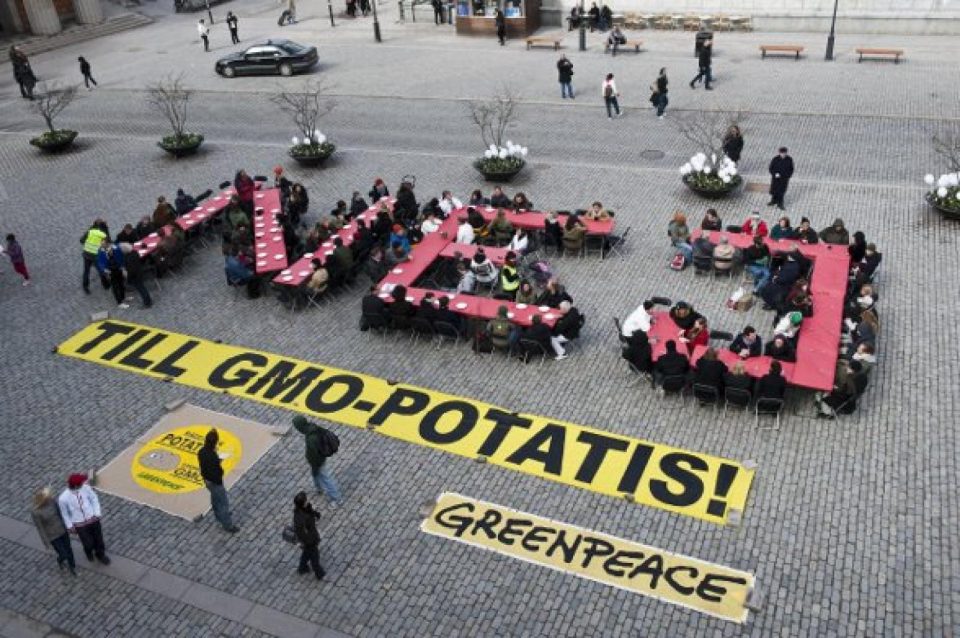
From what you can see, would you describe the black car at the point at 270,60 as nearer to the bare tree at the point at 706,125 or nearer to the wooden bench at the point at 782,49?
the bare tree at the point at 706,125

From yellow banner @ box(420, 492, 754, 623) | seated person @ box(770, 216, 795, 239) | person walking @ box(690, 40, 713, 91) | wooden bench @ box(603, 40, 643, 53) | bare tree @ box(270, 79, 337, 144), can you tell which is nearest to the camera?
yellow banner @ box(420, 492, 754, 623)

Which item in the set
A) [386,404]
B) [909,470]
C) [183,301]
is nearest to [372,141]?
[183,301]

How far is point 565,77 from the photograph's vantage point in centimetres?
2916

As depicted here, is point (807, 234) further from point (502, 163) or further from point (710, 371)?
point (502, 163)

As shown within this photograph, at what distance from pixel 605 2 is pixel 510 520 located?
1279 inches

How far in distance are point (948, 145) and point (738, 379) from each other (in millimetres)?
14240

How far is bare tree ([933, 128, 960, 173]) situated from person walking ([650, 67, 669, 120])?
792cm

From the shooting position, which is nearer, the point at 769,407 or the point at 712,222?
the point at 769,407

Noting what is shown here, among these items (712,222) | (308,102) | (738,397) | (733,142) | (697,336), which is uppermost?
(733,142)

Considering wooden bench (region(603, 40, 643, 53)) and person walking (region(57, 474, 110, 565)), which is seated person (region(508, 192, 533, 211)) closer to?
person walking (region(57, 474, 110, 565))

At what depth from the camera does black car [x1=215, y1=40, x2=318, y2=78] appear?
117 feet

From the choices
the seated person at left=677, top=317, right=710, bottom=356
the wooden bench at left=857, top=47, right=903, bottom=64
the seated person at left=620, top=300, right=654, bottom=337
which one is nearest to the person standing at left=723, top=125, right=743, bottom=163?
the seated person at left=620, top=300, right=654, bottom=337

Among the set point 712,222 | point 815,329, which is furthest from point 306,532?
point 712,222

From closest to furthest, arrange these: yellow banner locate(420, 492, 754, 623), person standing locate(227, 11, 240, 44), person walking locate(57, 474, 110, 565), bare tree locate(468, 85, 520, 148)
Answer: yellow banner locate(420, 492, 754, 623)
person walking locate(57, 474, 110, 565)
bare tree locate(468, 85, 520, 148)
person standing locate(227, 11, 240, 44)
